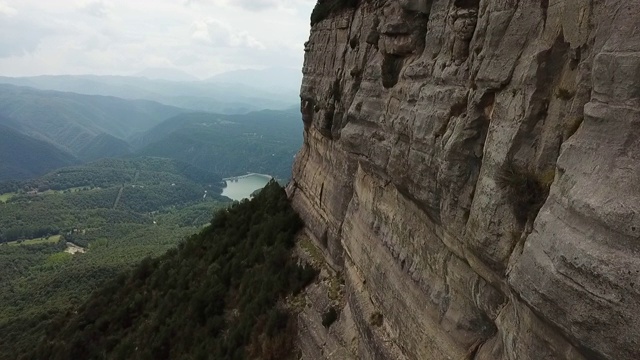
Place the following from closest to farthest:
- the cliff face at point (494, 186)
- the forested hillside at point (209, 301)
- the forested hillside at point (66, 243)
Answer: the cliff face at point (494, 186) → the forested hillside at point (209, 301) → the forested hillside at point (66, 243)

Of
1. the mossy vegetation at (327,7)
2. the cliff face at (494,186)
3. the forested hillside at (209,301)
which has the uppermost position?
the mossy vegetation at (327,7)

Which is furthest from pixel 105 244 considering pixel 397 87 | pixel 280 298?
pixel 397 87

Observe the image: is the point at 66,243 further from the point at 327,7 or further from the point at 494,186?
the point at 494,186

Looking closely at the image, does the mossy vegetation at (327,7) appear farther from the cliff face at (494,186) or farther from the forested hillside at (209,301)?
the forested hillside at (209,301)

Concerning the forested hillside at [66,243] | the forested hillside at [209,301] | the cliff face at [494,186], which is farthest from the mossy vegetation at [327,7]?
the forested hillside at [66,243]

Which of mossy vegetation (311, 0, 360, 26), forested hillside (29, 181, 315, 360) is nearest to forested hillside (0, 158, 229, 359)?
forested hillside (29, 181, 315, 360)
